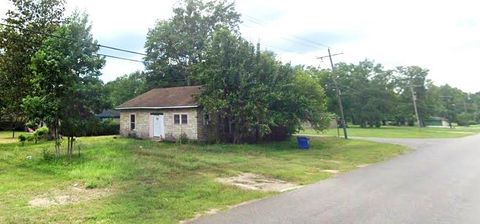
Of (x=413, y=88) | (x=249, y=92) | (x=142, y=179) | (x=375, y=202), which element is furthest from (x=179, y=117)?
(x=413, y=88)

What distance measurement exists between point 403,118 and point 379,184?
248 feet

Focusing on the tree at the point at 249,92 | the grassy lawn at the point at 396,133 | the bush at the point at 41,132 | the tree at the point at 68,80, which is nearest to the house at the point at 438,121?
the grassy lawn at the point at 396,133

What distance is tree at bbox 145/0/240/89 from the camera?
4075 cm

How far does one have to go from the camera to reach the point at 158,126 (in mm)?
27750

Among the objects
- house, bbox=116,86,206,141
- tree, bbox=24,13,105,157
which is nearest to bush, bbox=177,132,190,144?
house, bbox=116,86,206,141

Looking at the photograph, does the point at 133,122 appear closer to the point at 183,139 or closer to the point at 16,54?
the point at 183,139

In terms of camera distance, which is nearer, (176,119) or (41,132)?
(41,132)

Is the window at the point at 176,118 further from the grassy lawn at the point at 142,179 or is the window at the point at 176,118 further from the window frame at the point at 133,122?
the grassy lawn at the point at 142,179

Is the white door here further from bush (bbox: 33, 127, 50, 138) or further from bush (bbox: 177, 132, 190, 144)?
bush (bbox: 33, 127, 50, 138)

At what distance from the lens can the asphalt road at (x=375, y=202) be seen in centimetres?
719

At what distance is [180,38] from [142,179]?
3047 centimetres

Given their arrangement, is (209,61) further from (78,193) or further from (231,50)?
(78,193)

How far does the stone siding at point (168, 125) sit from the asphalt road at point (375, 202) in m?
13.7

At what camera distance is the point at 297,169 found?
14.6 metres
